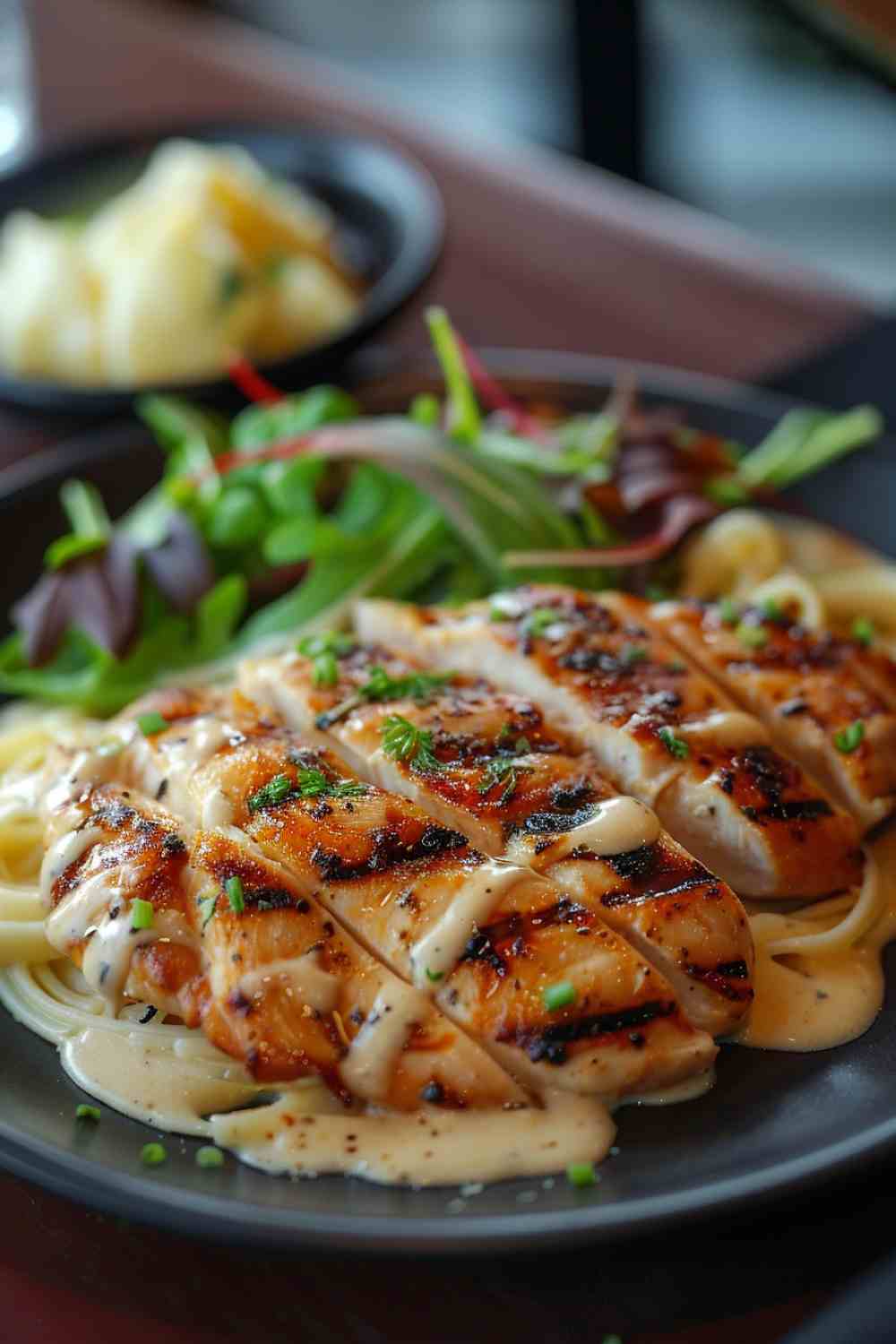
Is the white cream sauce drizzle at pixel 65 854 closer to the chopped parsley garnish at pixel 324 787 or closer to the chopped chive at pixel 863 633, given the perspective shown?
the chopped parsley garnish at pixel 324 787

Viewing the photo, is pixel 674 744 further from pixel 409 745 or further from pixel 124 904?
pixel 124 904

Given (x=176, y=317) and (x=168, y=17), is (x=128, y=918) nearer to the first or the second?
(x=176, y=317)

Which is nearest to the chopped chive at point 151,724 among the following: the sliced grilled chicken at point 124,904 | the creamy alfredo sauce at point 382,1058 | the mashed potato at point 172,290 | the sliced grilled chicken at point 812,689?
the sliced grilled chicken at point 124,904

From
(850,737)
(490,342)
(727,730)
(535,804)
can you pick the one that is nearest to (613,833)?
(535,804)

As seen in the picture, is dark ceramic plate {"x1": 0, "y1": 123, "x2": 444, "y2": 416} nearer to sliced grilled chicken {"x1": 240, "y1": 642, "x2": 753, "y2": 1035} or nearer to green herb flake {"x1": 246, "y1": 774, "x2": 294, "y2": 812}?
sliced grilled chicken {"x1": 240, "y1": 642, "x2": 753, "y2": 1035}

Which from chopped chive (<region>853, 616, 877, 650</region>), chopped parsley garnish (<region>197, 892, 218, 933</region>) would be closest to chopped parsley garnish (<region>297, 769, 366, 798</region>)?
chopped parsley garnish (<region>197, 892, 218, 933</region>)
